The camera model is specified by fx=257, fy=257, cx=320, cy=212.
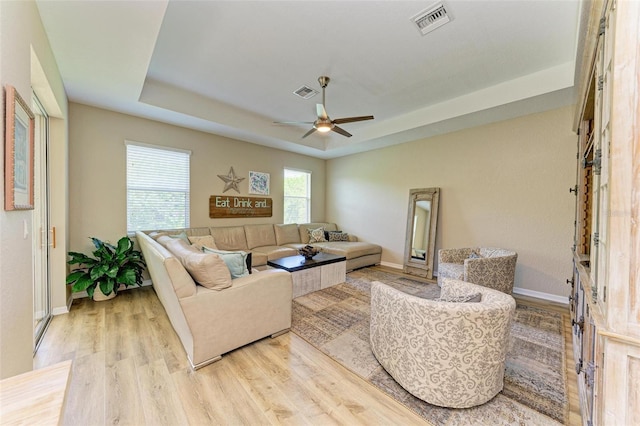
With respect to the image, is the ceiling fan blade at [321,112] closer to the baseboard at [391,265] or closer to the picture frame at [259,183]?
the picture frame at [259,183]

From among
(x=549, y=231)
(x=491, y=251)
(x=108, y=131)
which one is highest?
(x=108, y=131)

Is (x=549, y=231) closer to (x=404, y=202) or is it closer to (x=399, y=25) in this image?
(x=404, y=202)

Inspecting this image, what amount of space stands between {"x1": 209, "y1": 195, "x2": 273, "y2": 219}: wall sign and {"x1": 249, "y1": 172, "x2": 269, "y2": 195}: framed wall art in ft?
0.50

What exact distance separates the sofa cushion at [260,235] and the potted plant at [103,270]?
1.88 meters

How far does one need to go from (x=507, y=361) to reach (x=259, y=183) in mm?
4879

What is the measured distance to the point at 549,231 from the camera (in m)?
3.64

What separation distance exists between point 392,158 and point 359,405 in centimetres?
473

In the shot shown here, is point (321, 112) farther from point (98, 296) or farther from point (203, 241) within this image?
point (98, 296)

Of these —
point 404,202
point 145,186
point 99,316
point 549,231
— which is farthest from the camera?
point 404,202

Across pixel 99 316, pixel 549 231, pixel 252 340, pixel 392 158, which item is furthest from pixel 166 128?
pixel 549 231

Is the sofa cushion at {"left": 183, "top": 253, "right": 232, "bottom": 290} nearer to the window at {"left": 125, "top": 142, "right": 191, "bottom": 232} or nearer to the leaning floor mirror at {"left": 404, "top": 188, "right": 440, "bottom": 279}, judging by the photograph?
the window at {"left": 125, "top": 142, "right": 191, "bottom": 232}

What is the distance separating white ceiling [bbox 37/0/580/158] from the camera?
7.06 feet

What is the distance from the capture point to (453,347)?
5.32 feet

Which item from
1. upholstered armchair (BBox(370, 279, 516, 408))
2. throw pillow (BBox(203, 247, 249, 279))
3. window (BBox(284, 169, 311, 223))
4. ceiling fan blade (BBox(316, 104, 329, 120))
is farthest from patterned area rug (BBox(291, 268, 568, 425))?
window (BBox(284, 169, 311, 223))
